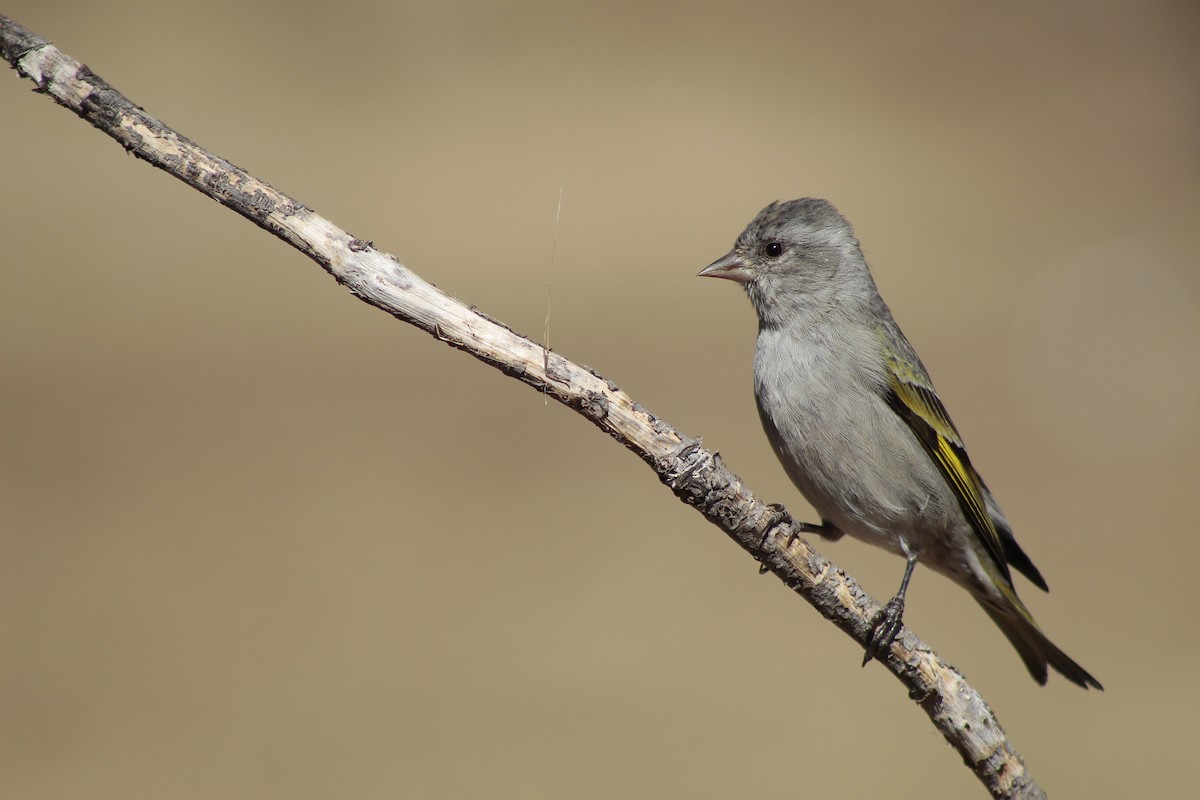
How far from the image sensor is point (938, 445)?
4.21 meters

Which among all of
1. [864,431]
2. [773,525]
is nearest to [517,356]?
[773,525]

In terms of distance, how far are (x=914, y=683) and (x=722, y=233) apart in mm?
7176

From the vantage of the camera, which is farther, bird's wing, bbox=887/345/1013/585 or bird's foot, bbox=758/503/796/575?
bird's wing, bbox=887/345/1013/585

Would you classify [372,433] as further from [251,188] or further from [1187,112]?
[1187,112]

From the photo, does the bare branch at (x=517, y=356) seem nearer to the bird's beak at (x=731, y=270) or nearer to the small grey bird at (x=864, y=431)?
the small grey bird at (x=864, y=431)

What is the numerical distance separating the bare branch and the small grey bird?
566 mm

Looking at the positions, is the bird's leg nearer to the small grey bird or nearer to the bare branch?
the bare branch

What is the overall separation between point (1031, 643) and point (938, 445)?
893 mm

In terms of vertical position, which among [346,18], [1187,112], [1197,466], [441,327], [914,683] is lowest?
[914,683]

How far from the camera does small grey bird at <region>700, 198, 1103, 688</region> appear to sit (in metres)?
3.95

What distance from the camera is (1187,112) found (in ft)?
39.2

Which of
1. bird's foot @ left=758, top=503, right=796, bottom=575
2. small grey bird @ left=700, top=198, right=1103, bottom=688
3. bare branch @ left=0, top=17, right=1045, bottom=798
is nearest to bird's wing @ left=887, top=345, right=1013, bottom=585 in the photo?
small grey bird @ left=700, top=198, right=1103, bottom=688

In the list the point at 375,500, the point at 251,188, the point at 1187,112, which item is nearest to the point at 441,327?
the point at 251,188

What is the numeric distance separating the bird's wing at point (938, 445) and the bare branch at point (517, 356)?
976mm
